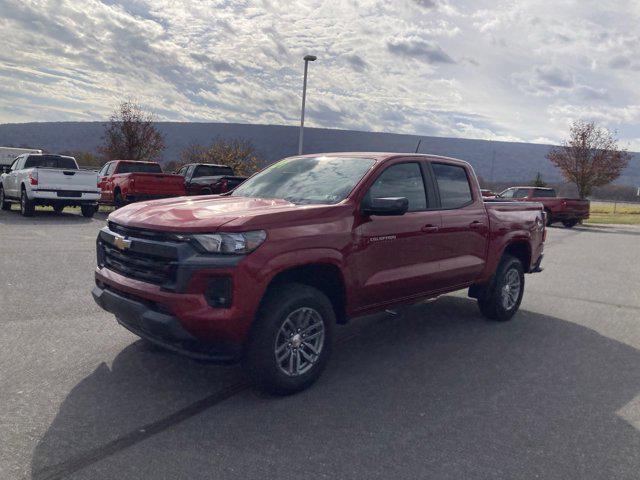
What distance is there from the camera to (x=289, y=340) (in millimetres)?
4090

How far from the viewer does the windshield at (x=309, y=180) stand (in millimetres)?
4766

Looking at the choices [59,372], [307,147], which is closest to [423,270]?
[59,372]

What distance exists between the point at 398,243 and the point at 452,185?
1353mm

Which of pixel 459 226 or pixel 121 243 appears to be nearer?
pixel 121 243

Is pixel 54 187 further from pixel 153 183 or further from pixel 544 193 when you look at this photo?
pixel 544 193

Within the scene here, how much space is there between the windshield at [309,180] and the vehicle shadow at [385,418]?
1460mm

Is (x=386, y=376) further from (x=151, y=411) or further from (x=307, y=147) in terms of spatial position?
(x=307, y=147)

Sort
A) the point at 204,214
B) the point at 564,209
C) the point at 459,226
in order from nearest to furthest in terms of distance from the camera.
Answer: the point at 204,214 < the point at 459,226 < the point at 564,209

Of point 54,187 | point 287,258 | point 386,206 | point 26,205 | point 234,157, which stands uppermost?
point 234,157

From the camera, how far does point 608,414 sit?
3980 mm

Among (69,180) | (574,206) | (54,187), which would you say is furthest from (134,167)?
(574,206)

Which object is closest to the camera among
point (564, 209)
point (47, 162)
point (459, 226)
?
point (459, 226)

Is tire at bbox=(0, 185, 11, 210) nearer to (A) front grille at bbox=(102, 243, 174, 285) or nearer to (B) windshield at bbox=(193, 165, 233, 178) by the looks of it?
(B) windshield at bbox=(193, 165, 233, 178)

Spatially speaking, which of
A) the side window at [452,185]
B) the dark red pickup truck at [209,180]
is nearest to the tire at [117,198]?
the dark red pickup truck at [209,180]
